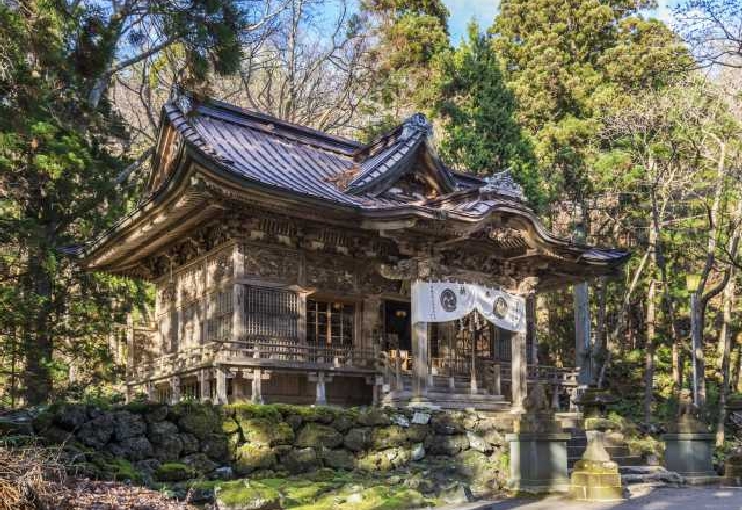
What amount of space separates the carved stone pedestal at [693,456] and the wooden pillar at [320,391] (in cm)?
684

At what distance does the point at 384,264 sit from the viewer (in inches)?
683

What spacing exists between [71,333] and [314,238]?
8.84 meters

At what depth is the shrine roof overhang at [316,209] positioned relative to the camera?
47.4ft

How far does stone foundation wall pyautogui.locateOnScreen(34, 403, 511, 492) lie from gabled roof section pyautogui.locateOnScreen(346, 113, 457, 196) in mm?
6650

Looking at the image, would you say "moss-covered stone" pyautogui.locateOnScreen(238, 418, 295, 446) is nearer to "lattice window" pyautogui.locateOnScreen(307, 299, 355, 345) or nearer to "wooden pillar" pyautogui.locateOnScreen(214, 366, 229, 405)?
"wooden pillar" pyautogui.locateOnScreen(214, 366, 229, 405)

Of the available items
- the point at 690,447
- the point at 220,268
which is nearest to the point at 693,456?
the point at 690,447

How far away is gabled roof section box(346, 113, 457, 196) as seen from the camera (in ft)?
62.4

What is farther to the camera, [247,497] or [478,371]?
[478,371]

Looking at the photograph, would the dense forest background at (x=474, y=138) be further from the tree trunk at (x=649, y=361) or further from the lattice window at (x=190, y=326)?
the lattice window at (x=190, y=326)

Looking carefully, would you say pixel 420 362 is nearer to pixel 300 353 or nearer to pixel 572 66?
pixel 300 353

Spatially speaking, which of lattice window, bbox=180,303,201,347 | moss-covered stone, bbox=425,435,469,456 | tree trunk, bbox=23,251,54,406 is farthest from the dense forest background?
moss-covered stone, bbox=425,435,469,456

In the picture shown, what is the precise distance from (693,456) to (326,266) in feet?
27.7

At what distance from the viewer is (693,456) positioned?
14.5 metres

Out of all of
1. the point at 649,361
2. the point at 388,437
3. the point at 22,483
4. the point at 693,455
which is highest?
the point at 649,361
